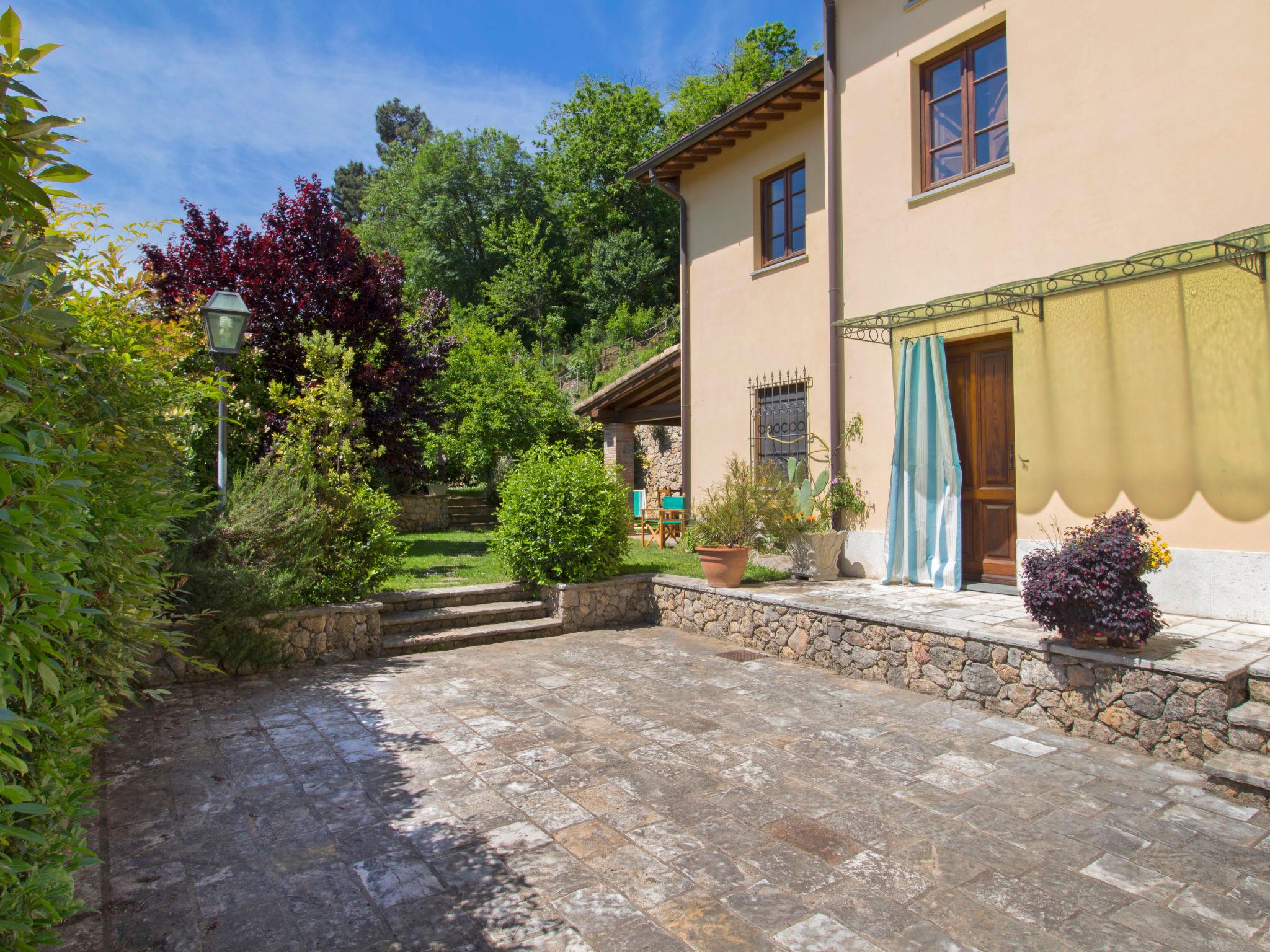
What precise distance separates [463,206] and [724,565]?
109ft

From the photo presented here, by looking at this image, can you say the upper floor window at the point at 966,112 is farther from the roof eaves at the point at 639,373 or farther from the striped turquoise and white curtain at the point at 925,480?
the roof eaves at the point at 639,373

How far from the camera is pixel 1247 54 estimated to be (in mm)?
5520

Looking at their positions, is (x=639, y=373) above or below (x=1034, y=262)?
above

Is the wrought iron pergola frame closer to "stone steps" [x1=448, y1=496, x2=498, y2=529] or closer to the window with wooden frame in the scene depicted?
the window with wooden frame

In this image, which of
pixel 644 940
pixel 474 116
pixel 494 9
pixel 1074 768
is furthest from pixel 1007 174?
pixel 474 116

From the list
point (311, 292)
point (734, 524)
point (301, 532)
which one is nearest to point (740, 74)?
point (311, 292)

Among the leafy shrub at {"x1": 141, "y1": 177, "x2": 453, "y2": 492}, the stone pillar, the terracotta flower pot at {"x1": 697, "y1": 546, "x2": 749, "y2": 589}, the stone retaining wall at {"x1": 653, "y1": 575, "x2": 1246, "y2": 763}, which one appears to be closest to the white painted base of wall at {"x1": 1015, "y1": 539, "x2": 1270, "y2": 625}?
the stone retaining wall at {"x1": 653, "y1": 575, "x2": 1246, "y2": 763}

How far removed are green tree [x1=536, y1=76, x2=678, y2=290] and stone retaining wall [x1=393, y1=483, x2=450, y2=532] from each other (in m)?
19.5

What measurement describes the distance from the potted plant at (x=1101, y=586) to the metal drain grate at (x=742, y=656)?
104 inches

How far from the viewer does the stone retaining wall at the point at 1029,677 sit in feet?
14.2

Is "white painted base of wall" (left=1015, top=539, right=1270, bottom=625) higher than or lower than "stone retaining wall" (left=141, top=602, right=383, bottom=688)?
higher

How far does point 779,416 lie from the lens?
9789 millimetres

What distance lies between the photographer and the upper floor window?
736 cm

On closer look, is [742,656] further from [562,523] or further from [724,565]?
[562,523]
